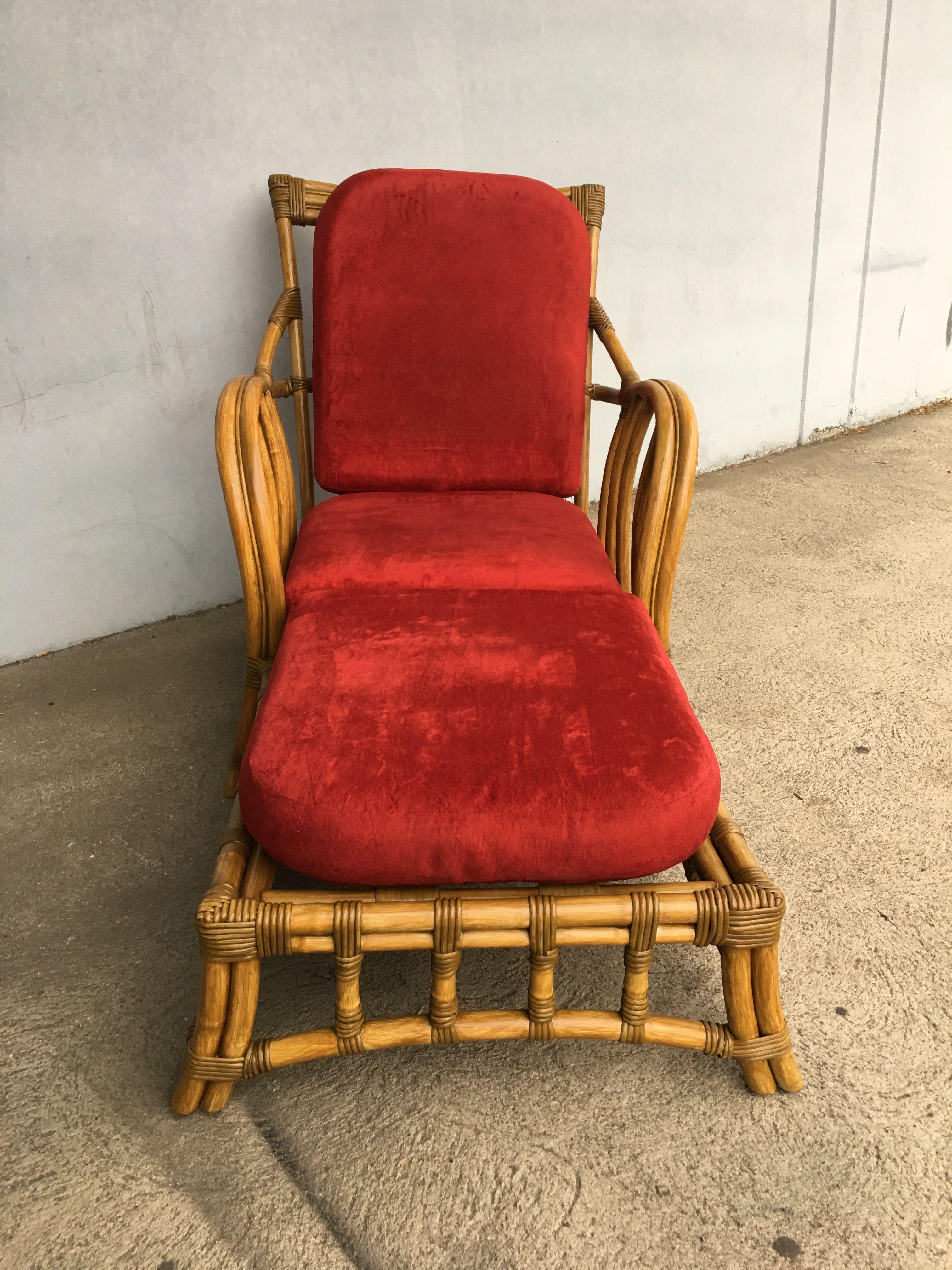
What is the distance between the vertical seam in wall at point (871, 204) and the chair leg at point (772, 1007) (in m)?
2.66

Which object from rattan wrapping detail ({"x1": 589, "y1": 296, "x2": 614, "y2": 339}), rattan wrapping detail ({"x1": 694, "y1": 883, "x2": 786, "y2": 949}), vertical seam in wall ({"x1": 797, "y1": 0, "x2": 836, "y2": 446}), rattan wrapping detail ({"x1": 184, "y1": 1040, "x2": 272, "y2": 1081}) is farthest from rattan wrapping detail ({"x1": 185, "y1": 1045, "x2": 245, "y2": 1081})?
vertical seam in wall ({"x1": 797, "y1": 0, "x2": 836, "y2": 446})

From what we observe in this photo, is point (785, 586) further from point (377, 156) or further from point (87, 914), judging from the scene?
point (87, 914)

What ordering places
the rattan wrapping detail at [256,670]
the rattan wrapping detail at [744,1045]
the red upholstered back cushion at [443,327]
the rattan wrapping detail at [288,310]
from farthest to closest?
the rattan wrapping detail at [288,310] < the red upholstered back cushion at [443,327] < the rattan wrapping detail at [256,670] < the rattan wrapping detail at [744,1045]

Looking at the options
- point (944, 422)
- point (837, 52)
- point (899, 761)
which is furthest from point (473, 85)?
point (944, 422)

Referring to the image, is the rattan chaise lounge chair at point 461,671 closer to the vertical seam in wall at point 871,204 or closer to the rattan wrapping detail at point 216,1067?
the rattan wrapping detail at point 216,1067

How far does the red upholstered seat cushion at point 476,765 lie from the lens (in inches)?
33.7

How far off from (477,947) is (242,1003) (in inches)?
9.0

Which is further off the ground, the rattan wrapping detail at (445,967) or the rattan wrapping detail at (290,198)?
the rattan wrapping detail at (290,198)

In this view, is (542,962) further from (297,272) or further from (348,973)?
(297,272)

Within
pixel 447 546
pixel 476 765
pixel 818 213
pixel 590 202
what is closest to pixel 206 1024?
pixel 476 765

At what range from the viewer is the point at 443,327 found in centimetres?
149

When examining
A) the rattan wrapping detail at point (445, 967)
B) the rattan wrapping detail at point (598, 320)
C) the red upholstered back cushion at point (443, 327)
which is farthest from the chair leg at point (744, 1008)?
the rattan wrapping detail at point (598, 320)

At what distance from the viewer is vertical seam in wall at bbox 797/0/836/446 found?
103 inches

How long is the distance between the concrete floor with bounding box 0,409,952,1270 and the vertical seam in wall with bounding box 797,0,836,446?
5.02ft
